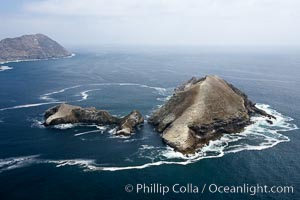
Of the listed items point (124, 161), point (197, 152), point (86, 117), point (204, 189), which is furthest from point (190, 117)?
point (86, 117)

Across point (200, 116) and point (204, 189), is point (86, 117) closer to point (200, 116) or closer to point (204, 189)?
point (200, 116)

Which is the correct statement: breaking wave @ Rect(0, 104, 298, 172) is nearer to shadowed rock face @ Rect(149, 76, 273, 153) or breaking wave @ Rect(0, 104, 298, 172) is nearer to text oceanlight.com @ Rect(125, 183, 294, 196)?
shadowed rock face @ Rect(149, 76, 273, 153)

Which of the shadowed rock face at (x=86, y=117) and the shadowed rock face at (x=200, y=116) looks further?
the shadowed rock face at (x=86, y=117)

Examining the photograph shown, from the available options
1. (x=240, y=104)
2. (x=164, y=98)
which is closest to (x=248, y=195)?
(x=240, y=104)

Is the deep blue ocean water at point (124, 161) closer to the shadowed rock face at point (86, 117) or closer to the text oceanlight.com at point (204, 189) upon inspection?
the text oceanlight.com at point (204, 189)

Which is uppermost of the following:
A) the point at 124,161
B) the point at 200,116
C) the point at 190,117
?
the point at 200,116

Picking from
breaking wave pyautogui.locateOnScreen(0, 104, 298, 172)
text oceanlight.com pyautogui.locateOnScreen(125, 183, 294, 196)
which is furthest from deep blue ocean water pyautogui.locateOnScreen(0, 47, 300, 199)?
text oceanlight.com pyautogui.locateOnScreen(125, 183, 294, 196)

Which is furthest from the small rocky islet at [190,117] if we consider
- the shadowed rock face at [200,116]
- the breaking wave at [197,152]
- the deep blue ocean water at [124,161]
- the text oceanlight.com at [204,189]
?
the text oceanlight.com at [204,189]

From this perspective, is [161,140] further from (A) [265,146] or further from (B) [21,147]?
(B) [21,147]
